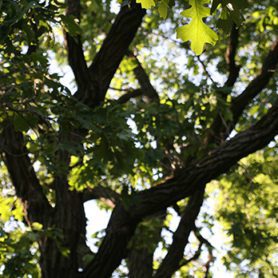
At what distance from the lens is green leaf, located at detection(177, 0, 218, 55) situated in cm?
198

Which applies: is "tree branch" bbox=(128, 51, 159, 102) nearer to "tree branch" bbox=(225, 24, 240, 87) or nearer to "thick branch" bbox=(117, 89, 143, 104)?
"thick branch" bbox=(117, 89, 143, 104)

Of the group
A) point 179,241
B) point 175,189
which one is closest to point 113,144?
point 175,189

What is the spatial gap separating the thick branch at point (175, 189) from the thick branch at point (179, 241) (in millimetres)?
1099

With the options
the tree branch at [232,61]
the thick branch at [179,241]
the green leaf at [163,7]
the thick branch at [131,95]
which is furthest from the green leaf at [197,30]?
the thick branch at [131,95]

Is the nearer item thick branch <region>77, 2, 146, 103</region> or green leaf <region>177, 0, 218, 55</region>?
green leaf <region>177, 0, 218, 55</region>

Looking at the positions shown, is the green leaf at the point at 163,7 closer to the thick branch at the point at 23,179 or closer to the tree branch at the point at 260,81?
the thick branch at the point at 23,179

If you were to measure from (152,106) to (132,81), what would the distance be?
14.4ft

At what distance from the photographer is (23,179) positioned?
698 centimetres

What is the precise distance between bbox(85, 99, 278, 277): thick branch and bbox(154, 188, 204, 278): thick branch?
43.3 inches

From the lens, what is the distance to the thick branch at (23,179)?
686cm

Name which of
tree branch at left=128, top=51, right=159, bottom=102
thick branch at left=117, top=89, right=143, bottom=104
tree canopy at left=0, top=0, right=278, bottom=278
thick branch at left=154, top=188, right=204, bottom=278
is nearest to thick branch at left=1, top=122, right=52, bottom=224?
tree canopy at left=0, top=0, right=278, bottom=278

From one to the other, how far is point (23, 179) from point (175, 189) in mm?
2063

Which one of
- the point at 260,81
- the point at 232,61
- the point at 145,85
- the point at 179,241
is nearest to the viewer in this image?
the point at 179,241

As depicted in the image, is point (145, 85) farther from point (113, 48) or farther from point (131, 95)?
point (113, 48)
